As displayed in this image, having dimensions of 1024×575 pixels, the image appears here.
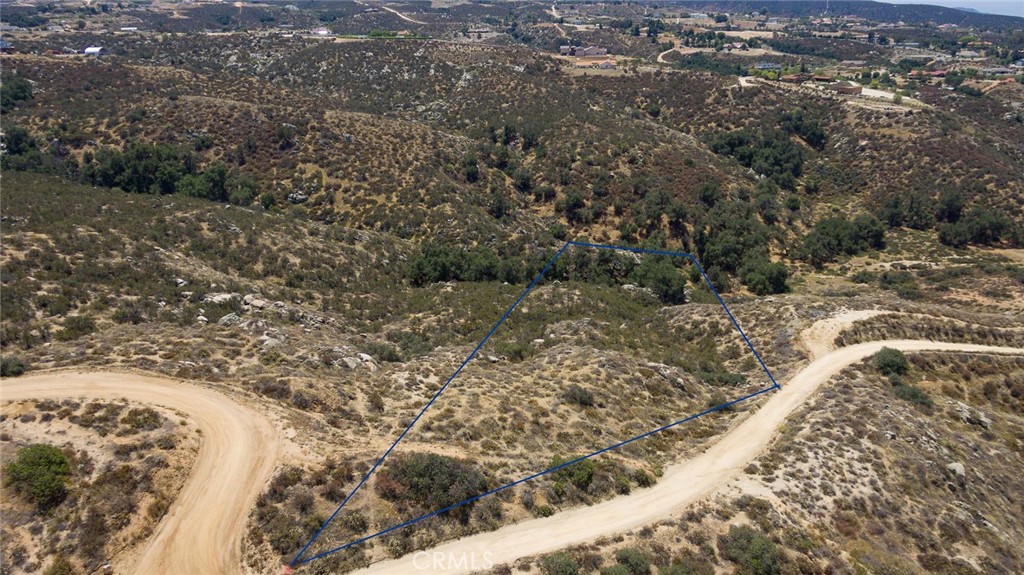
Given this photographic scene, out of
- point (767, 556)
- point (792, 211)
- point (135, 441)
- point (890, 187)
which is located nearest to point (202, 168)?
point (135, 441)

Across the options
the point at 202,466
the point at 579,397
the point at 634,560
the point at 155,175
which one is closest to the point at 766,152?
the point at 579,397

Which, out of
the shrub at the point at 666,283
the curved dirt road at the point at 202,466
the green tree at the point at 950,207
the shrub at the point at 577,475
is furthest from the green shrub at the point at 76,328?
the green tree at the point at 950,207

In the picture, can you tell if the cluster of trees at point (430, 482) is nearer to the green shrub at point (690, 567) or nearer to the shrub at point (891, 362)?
the green shrub at point (690, 567)

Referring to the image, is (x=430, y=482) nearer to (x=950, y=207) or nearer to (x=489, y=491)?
(x=489, y=491)

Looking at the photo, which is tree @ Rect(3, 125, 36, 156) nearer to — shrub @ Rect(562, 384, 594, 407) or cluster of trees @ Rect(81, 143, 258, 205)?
cluster of trees @ Rect(81, 143, 258, 205)
